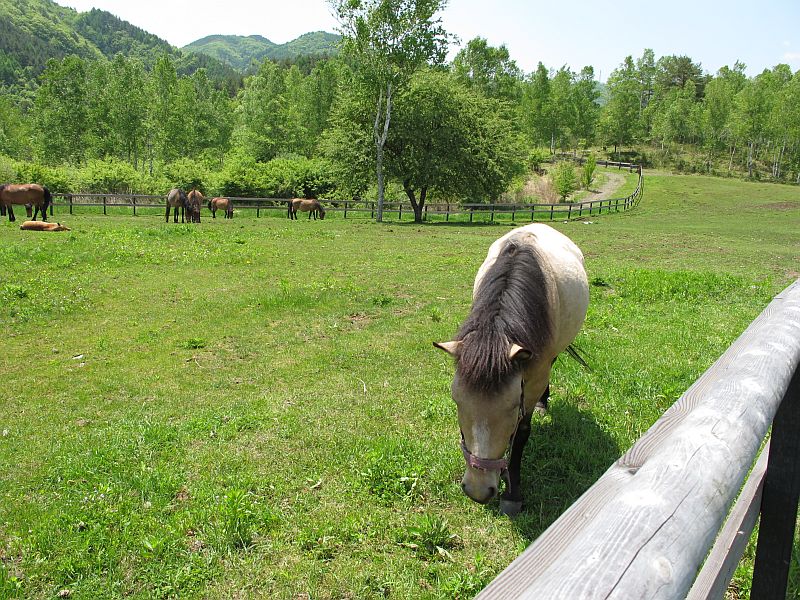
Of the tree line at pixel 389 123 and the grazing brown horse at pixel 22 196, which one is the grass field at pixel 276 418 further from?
the tree line at pixel 389 123

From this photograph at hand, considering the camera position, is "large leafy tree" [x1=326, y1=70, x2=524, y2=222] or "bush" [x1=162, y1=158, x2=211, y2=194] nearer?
"large leafy tree" [x1=326, y1=70, x2=524, y2=222]

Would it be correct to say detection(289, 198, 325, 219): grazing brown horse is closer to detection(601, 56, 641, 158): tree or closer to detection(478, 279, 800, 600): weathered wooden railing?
detection(478, 279, 800, 600): weathered wooden railing

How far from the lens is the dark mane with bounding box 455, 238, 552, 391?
3.41m

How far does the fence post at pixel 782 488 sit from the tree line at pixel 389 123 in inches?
1115

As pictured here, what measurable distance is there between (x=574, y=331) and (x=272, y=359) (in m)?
4.49

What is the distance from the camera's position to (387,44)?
91.2 ft

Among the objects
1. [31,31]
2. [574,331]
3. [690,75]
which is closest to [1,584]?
[574,331]

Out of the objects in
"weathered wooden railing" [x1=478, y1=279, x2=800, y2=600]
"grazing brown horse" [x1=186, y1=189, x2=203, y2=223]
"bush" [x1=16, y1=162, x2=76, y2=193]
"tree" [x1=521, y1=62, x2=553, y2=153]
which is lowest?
"weathered wooden railing" [x1=478, y1=279, x2=800, y2=600]

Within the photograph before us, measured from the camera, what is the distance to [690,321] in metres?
8.75

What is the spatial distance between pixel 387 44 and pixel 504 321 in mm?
27836

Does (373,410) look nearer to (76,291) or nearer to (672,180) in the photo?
(76,291)

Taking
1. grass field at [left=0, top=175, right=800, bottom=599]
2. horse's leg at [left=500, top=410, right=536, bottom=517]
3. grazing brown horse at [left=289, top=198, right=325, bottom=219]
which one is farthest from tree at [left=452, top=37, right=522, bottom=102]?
horse's leg at [left=500, top=410, right=536, bottom=517]

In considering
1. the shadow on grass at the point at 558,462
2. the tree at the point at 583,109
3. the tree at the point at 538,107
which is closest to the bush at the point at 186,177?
the shadow on grass at the point at 558,462

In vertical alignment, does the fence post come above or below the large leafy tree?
below
